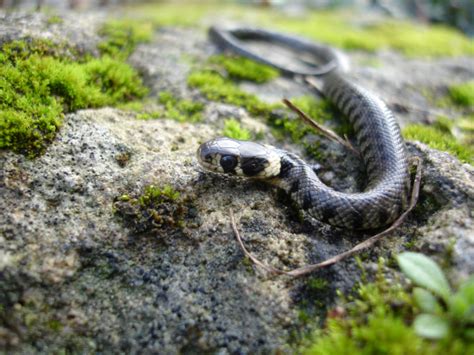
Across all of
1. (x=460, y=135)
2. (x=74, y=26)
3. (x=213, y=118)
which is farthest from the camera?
(x=74, y=26)

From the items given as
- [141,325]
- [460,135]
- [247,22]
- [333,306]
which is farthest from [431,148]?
[247,22]

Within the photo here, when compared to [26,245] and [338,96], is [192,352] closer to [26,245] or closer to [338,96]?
[26,245]

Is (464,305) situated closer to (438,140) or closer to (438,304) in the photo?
(438,304)

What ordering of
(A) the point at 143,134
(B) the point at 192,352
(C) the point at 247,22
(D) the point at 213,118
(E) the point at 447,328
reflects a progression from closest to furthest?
(E) the point at 447,328
(B) the point at 192,352
(A) the point at 143,134
(D) the point at 213,118
(C) the point at 247,22

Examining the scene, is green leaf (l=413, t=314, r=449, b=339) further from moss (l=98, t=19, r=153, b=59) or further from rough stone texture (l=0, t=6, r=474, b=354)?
moss (l=98, t=19, r=153, b=59)

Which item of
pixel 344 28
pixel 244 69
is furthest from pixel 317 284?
pixel 344 28

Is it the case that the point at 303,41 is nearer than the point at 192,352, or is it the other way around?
the point at 192,352
